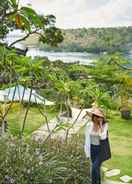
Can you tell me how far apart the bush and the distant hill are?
8562mm

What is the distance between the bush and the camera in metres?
4.16

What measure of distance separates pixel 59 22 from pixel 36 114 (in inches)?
367

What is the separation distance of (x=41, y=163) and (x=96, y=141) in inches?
46.5

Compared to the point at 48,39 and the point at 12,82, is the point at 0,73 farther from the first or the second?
the point at 48,39

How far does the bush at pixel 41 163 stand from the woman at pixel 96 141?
12cm

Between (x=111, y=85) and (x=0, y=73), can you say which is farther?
(x=111, y=85)

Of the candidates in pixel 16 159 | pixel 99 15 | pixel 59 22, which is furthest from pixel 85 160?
pixel 59 22

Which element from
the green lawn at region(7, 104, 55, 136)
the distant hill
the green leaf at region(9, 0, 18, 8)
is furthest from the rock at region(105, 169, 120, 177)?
the distant hill

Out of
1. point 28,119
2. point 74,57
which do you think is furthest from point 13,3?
point 74,57

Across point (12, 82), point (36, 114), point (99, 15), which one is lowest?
point (36, 114)

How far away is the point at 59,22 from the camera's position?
22.1 m

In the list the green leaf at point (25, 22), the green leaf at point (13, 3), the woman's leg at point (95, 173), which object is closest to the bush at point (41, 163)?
the woman's leg at point (95, 173)

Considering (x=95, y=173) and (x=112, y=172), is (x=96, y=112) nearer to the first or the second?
(x=95, y=173)

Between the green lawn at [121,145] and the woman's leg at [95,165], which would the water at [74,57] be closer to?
the green lawn at [121,145]
